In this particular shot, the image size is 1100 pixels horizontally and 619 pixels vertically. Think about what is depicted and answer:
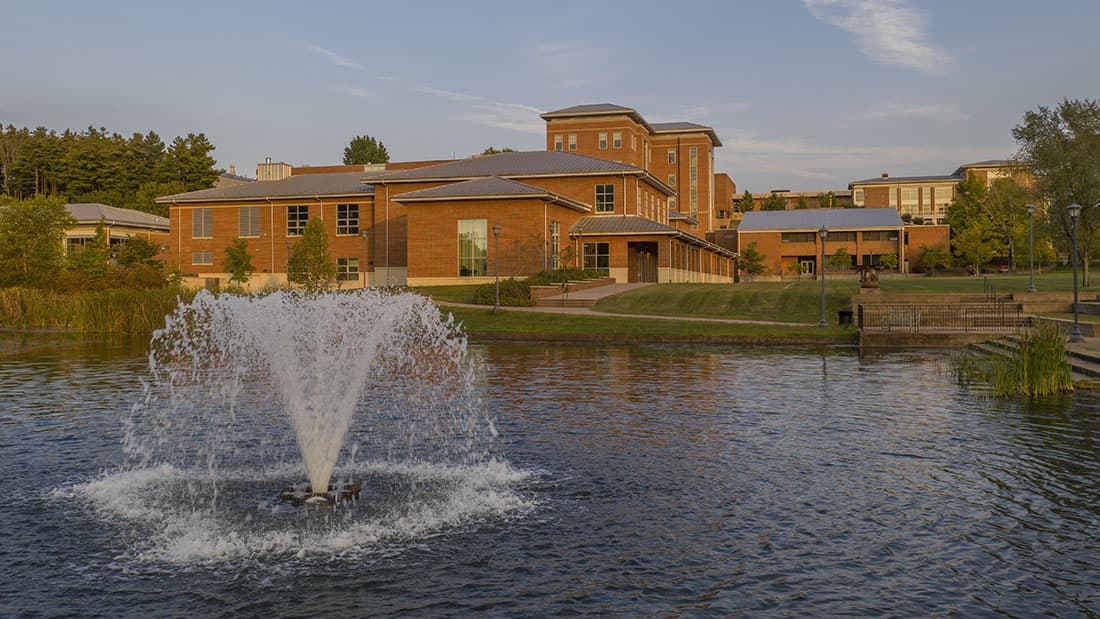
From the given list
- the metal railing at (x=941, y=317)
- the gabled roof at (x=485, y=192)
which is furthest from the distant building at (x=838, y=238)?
the metal railing at (x=941, y=317)

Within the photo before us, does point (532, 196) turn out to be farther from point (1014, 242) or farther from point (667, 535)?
point (1014, 242)

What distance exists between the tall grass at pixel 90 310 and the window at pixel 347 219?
96.7 feet

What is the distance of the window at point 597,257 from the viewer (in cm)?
6075

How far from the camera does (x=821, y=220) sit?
10550 centimetres

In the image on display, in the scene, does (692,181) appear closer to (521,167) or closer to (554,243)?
(521,167)

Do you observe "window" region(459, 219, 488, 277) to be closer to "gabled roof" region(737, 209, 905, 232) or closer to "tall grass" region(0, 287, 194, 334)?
"tall grass" region(0, 287, 194, 334)

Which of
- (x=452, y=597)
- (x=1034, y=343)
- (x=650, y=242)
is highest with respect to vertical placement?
(x=650, y=242)

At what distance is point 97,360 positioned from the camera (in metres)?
26.2

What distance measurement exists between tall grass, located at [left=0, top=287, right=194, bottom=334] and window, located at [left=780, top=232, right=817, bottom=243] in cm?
7843

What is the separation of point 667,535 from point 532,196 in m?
48.6

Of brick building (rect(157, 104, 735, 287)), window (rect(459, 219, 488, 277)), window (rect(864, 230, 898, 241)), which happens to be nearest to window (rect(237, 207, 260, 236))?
brick building (rect(157, 104, 735, 287))

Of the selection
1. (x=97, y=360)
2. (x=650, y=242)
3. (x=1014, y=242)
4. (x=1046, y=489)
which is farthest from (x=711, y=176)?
(x=1046, y=489)

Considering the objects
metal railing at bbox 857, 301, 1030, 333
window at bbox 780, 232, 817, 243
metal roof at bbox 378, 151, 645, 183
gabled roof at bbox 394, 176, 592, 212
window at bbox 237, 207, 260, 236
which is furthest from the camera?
window at bbox 780, 232, 817, 243

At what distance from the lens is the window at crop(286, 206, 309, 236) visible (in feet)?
234
